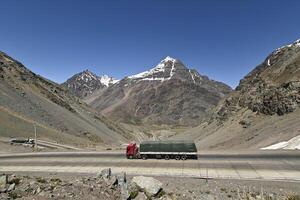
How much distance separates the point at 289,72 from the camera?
3716 inches

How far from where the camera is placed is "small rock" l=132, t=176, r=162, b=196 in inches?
859

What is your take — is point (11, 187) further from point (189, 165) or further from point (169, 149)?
point (169, 149)

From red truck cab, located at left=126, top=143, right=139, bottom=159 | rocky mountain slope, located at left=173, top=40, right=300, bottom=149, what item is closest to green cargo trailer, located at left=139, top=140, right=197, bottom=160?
red truck cab, located at left=126, top=143, right=139, bottom=159

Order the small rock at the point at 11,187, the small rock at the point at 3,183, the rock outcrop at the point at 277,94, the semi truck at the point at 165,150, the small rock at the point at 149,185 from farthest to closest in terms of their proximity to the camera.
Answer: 1. the rock outcrop at the point at 277,94
2. the semi truck at the point at 165,150
3. the small rock at the point at 149,185
4. the small rock at the point at 11,187
5. the small rock at the point at 3,183

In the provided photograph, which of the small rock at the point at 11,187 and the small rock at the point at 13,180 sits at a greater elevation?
the small rock at the point at 13,180

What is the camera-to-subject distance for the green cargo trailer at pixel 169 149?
34344 millimetres

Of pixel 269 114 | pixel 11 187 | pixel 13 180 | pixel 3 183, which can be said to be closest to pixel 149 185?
pixel 11 187

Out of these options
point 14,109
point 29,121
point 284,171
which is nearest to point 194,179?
point 284,171

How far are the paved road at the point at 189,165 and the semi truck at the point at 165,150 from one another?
3.80 feet

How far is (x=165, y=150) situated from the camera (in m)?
35.1

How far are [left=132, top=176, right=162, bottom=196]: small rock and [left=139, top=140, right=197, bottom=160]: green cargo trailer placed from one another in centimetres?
1210

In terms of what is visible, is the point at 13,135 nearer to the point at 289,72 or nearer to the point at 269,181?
the point at 269,181

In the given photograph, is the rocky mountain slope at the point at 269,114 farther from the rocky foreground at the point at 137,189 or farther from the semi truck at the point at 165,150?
the rocky foreground at the point at 137,189

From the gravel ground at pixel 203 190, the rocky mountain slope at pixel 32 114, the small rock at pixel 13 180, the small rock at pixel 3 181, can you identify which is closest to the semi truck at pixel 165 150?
the gravel ground at pixel 203 190
